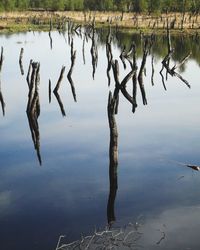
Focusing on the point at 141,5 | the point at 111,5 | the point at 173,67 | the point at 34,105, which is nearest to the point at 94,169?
the point at 34,105

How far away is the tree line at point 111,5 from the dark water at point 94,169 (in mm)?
55548

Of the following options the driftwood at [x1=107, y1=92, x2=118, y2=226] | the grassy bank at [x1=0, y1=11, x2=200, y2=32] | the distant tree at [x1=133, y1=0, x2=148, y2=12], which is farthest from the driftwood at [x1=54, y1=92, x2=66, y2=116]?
the distant tree at [x1=133, y1=0, x2=148, y2=12]

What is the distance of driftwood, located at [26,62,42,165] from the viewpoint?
26.4 metres

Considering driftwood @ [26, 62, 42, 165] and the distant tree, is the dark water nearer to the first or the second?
driftwood @ [26, 62, 42, 165]

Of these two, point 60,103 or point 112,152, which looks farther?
point 60,103

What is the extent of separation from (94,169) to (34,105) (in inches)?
340

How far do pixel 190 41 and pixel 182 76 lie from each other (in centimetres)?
2741

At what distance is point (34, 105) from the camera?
2873cm

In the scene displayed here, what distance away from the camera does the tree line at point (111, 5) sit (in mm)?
102562

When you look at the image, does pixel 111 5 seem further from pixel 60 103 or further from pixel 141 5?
pixel 60 103

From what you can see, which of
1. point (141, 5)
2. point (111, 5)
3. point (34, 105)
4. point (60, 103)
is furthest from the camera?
point (111, 5)

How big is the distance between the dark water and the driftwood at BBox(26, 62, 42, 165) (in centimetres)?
35

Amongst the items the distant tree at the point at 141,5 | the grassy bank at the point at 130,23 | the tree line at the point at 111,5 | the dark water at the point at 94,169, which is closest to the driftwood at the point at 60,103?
the dark water at the point at 94,169

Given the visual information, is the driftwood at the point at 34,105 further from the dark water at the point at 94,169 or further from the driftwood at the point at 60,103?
the driftwood at the point at 60,103
